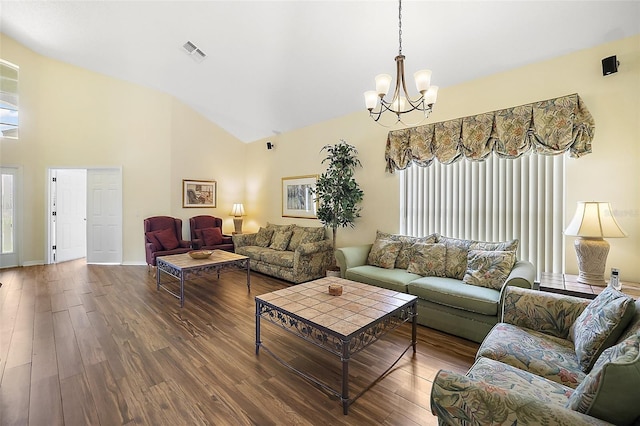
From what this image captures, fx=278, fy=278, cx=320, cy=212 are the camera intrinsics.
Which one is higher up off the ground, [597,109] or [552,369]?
[597,109]

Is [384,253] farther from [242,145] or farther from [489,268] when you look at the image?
[242,145]

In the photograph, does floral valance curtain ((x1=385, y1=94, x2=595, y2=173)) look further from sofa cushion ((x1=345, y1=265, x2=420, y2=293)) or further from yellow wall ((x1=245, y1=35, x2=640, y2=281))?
sofa cushion ((x1=345, y1=265, x2=420, y2=293))

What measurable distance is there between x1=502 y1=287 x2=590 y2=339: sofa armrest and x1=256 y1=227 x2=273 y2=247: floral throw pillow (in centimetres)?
425

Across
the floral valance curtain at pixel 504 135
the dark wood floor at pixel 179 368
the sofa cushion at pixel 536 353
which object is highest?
the floral valance curtain at pixel 504 135

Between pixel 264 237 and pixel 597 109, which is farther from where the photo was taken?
pixel 264 237

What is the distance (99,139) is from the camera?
559 cm

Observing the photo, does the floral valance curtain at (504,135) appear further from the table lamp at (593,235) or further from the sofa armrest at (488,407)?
the sofa armrest at (488,407)

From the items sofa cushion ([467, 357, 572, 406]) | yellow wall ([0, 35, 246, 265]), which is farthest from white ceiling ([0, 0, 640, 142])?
sofa cushion ([467, 357, 572, 406])

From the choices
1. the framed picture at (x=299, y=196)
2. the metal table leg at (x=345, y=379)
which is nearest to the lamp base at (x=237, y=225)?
the framed picture at (x=299, y=196)

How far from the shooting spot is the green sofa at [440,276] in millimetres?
2574

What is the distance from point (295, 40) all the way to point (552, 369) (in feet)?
13.3

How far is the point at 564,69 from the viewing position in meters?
2.85

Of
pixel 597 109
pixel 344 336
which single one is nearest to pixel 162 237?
pixel 344 336

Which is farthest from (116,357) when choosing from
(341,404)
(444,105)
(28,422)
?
(444,105)
